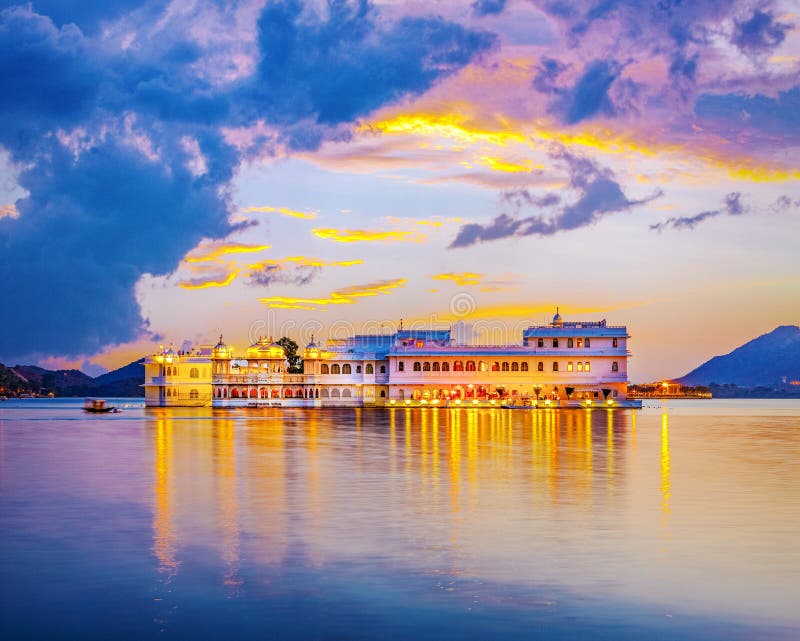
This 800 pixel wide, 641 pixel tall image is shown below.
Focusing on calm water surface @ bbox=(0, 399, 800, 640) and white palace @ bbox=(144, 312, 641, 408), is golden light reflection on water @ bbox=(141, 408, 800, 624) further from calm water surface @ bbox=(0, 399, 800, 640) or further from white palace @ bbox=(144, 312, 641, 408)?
white palace @ bbox=(144, 312, 641, 408)

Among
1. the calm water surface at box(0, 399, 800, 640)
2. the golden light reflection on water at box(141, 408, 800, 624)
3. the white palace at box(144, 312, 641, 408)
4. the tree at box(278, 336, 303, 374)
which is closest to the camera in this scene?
the calm water surface at box(0, 399, 800, 640)

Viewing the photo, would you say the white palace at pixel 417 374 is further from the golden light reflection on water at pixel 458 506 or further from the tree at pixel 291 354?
the golden light reflection on water at pixel 458 506

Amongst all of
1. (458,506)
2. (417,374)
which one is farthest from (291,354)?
(458,506)

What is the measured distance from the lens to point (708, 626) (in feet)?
42.1

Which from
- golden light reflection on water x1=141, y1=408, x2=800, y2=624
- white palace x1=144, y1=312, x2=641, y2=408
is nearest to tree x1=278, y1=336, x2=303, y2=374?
white palace x1=144, y1=312, x2=641, y2=408

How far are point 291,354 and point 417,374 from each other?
24.7 metres

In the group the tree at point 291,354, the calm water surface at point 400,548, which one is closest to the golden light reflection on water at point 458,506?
the calm water surface at point 400,548

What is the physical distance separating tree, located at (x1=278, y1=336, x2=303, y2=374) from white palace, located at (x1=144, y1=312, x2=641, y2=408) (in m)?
12.7

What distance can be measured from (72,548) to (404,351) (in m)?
86.2

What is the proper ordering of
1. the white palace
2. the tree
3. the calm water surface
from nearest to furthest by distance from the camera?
1. the calm water surface
2. the white palace
3. the tree

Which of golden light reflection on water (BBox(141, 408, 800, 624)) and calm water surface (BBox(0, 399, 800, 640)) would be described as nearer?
calm water surface (BBox(0, 399, 800, 640))

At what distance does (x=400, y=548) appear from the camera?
59.1 ft

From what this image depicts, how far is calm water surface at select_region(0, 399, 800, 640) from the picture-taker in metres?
13.0

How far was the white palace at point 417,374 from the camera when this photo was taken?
10125cm
